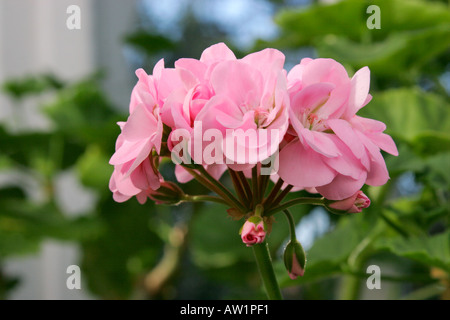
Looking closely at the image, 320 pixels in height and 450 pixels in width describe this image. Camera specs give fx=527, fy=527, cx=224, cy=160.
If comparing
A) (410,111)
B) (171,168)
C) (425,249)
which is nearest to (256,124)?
(425,249)

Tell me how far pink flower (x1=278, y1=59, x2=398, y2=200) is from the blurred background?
0.49 feet

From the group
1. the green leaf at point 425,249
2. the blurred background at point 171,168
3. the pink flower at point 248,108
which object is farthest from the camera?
the blurred background at point 171,168

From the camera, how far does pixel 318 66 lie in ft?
0.74

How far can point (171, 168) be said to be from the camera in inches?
44.7

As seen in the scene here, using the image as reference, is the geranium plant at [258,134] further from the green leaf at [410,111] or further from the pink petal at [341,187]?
the green leaf at [410,111]

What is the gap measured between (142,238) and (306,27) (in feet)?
1.76

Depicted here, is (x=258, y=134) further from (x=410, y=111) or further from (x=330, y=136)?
(x=410, y=111)

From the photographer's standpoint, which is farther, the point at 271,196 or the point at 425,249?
the point at 425,249

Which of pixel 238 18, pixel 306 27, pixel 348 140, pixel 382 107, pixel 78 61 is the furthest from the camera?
pixel 238 18

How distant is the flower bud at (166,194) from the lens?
0.25 m

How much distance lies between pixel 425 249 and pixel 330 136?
0.70ft

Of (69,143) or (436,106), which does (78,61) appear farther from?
(436,106)

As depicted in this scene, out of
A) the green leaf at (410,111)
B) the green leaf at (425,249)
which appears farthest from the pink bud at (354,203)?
the green leaf at (410,111)

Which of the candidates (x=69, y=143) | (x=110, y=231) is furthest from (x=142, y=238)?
(x=69, y=143)
